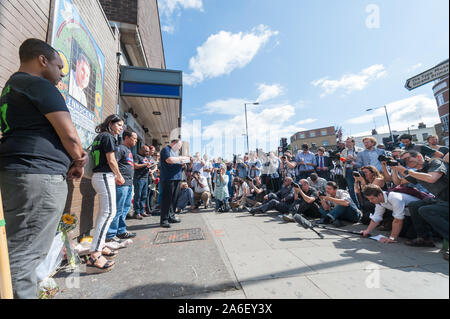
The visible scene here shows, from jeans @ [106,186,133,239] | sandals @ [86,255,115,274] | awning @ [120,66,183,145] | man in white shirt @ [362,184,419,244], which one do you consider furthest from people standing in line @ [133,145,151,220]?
man in white shirt @ [362,184,419,244]

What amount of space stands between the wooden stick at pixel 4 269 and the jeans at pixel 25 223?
54mm

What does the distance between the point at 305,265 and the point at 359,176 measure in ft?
10.8

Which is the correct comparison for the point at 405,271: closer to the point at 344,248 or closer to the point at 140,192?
the point at 344,248

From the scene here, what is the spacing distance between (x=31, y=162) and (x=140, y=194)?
3871 millimetres

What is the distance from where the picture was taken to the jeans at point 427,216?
2.21m

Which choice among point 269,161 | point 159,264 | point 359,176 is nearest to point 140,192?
point 159,264

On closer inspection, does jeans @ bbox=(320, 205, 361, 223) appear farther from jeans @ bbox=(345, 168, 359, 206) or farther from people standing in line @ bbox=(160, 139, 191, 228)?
people standing in line @ bbox=(160, 139, 191, 228)

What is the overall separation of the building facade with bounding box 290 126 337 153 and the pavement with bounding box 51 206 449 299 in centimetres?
5302

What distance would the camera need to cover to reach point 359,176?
442cm

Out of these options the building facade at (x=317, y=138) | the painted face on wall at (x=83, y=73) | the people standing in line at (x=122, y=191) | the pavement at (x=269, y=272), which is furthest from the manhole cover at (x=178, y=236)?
the building facade at (x=317, y=138)

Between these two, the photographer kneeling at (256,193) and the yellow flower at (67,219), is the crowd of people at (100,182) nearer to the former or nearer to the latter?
the yellow flower at (67,219)

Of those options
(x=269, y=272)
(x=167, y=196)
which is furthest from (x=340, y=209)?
(x=167, y=196)

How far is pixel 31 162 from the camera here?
1.25 meters

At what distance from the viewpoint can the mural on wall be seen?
291 cm
